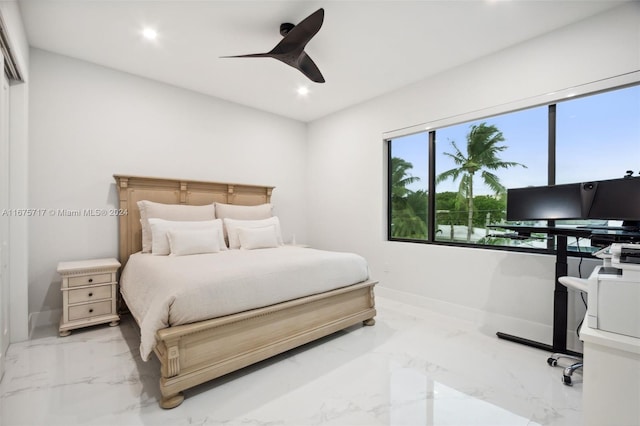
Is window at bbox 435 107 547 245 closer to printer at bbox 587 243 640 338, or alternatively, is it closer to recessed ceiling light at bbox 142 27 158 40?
printer at bbox 587 243 640 338

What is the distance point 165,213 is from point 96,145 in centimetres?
100

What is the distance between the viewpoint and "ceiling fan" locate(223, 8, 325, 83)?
2078 millimetres

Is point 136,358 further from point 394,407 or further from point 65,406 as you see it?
point 394,407

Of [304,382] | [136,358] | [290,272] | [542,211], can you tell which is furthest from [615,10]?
[136,358]

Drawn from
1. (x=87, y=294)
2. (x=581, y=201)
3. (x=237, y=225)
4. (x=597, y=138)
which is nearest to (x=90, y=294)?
(x=87, y=294)

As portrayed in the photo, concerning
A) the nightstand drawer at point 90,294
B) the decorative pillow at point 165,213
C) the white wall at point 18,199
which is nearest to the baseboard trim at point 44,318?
the white wall at point 18,199

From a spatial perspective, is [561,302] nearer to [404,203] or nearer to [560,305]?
[560,305]

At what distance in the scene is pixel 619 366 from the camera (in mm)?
1101

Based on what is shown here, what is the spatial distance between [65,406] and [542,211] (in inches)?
140

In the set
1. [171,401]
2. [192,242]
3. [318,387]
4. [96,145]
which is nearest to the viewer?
[171,401]

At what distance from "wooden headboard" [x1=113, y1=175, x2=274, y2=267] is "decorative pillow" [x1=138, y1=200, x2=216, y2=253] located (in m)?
0.14

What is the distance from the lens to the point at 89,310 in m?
2.76

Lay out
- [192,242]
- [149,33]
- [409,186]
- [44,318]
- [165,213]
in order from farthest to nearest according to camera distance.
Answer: [409,186] < [165,213] < [192,242] < [44,318] < [149,33]

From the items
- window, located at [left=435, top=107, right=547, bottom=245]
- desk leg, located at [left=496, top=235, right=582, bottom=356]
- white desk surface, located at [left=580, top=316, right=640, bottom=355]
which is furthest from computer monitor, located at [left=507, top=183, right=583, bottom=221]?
white desk surface, located at [left=580, top=316, right=640, bottom=355]
